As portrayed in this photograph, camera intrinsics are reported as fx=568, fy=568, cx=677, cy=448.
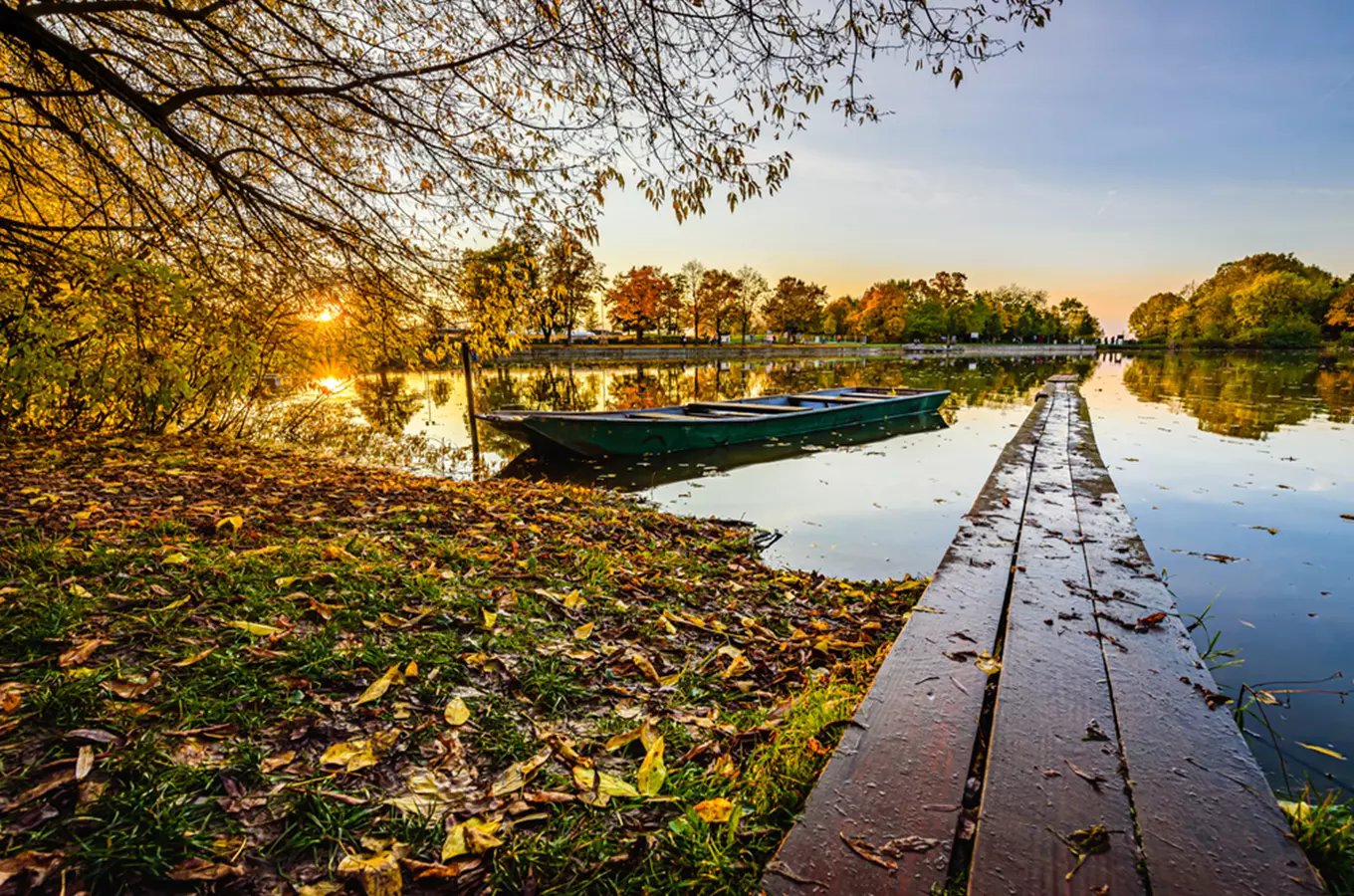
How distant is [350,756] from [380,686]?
1.28ft

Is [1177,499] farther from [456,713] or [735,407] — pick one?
[456,713]

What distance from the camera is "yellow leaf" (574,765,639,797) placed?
1.76 metres

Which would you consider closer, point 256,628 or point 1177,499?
point 256,628

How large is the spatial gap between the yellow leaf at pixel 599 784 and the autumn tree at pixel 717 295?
73.8m

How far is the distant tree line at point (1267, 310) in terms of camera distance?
2616 inches

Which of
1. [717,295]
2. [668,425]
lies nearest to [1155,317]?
[717,295]

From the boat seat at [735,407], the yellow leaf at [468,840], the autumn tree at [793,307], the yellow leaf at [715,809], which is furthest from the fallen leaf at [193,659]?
the autumn tree at [793,307]

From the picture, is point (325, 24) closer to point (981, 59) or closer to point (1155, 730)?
point (981, 59)

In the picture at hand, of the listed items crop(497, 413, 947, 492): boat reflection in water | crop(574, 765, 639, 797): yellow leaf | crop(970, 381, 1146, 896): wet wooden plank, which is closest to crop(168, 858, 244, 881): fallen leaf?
crop(574, 765, 639, 797): yellow leaf

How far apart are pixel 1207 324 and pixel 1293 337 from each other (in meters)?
11.5

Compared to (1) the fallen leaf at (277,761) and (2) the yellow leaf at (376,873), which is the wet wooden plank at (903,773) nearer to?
(2) the yellow leaf at (376,873)

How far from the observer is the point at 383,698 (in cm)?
217

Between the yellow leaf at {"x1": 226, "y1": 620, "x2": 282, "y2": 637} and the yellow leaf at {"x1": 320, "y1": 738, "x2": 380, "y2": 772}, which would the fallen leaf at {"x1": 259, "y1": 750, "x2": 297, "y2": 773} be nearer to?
the yellow leaf at {"x1": 320, "y1": 738, "x2": 380, "y2": 772}

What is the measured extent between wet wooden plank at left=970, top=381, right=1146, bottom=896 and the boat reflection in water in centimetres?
647
